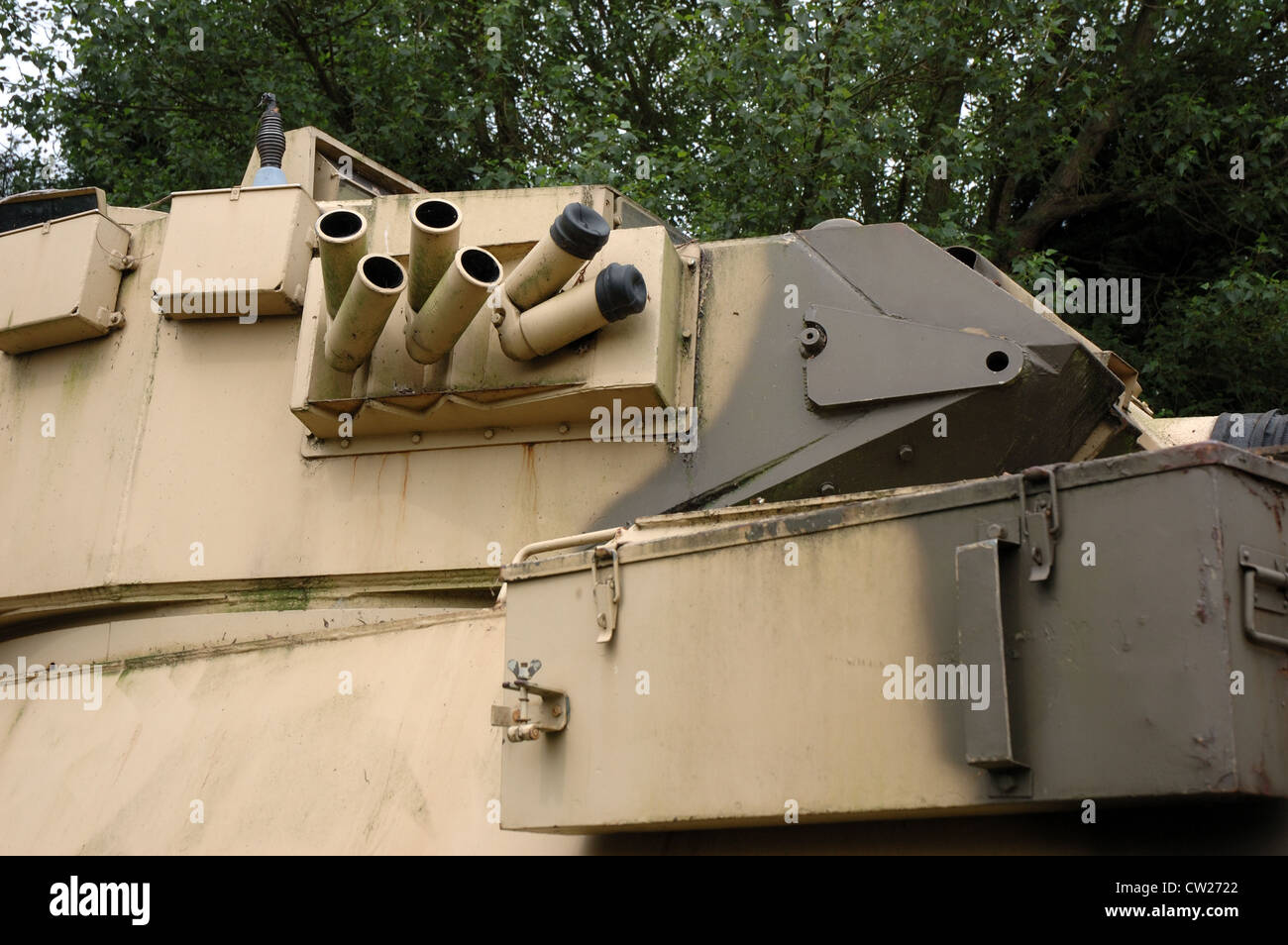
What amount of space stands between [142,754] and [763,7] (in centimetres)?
760

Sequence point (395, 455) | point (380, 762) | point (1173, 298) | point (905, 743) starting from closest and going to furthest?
point (905, 743) < point (380, 762) < point (395, 455) < point (1173, 298)

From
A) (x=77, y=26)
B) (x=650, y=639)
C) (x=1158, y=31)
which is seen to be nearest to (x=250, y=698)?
(x=650, y=639)

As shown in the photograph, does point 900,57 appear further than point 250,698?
Yes

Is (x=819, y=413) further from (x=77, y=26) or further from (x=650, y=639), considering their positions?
(x=77, y=26)

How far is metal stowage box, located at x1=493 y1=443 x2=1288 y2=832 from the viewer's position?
9.52 feet

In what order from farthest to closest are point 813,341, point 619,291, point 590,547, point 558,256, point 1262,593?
point 813,341, point 558,256, point 619,291, point 590,547, point 1262,593

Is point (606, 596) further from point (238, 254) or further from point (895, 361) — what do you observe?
point (238, 254)

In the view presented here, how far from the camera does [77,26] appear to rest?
1238cm

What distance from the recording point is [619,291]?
4.62 meters

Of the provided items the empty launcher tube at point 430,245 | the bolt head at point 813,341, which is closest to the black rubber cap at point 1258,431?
the bolt head at point 813,341

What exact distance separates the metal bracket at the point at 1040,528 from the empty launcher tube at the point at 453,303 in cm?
201

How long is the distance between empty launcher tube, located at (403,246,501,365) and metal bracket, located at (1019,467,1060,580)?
2006 millimetres

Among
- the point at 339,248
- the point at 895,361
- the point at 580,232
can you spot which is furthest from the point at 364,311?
the point at 895,361

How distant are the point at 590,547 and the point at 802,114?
22.1 feet
